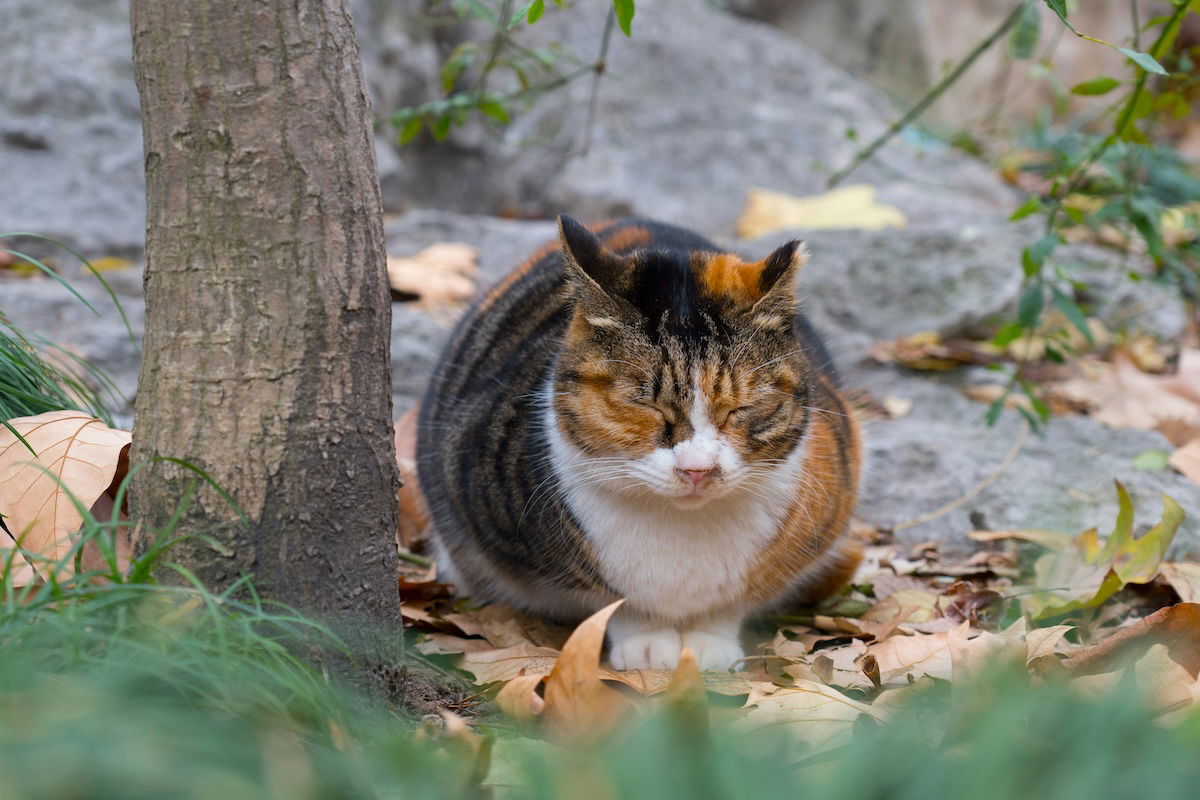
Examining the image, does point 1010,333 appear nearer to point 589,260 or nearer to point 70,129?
point 589,260

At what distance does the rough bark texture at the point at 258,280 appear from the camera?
1.48m

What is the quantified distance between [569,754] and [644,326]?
1.15 m

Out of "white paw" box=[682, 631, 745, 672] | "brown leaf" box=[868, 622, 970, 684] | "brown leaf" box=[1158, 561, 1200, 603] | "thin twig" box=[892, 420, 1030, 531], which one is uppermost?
"brown leaf" box=[868, 622, 970, 684]

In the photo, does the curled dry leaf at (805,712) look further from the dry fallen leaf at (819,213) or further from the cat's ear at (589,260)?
the dry fallen leaf at (819,213)

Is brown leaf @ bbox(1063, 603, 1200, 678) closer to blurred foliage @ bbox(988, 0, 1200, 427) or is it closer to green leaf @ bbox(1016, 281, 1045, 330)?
blurred foliage @ bbox(988, 0, 1200, 427)

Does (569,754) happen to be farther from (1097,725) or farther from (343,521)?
(343,521)

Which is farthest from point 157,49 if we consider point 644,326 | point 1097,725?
point 1097,725

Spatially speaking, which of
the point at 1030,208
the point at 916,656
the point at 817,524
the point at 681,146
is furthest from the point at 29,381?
the point at 681,146

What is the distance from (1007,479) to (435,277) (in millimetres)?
2203

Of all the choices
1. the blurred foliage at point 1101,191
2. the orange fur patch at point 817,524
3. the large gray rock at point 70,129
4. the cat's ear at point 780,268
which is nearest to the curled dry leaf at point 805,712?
the orange fur patch at point 817,524

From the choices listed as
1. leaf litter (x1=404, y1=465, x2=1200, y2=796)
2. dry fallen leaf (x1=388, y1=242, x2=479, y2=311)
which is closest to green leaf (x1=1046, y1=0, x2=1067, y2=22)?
leaf litter (x1=404, y1=465, x2=1200, y2=796)

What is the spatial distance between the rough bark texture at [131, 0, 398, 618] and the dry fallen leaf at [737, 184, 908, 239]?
345cm

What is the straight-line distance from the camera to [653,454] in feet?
6.24

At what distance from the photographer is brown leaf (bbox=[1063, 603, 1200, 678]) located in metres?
1.70
